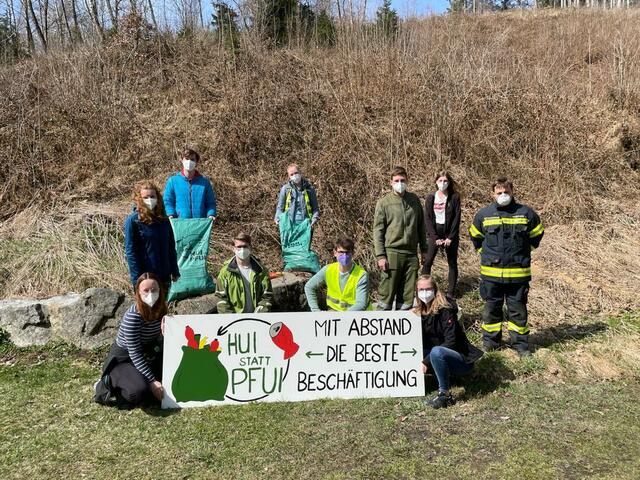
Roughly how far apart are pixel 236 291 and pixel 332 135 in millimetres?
→ 6546

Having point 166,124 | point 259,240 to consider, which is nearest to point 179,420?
point 259,240

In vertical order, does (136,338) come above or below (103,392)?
above

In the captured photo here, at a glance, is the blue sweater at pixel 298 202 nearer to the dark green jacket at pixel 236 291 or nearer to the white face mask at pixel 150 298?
the dark green jacket at pixel 236 291

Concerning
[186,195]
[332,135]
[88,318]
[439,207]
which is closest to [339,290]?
[439,207]

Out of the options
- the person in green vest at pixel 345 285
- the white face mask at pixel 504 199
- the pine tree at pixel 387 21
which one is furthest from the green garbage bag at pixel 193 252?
the pine tree at pixel 387 21

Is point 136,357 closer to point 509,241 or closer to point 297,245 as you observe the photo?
point 297,245

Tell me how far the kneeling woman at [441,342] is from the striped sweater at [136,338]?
2.34m

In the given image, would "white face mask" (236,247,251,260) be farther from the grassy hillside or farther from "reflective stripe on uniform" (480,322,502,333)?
the grassy hillside

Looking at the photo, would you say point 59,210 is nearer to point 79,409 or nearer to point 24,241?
point 24,241

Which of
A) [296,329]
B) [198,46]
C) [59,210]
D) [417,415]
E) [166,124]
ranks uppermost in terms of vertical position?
[198,46]

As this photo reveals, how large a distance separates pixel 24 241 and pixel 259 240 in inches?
138

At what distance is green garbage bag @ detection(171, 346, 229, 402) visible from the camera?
14.1ft

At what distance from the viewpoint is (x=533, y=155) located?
10.9 metres

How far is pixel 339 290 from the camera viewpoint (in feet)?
16.4
